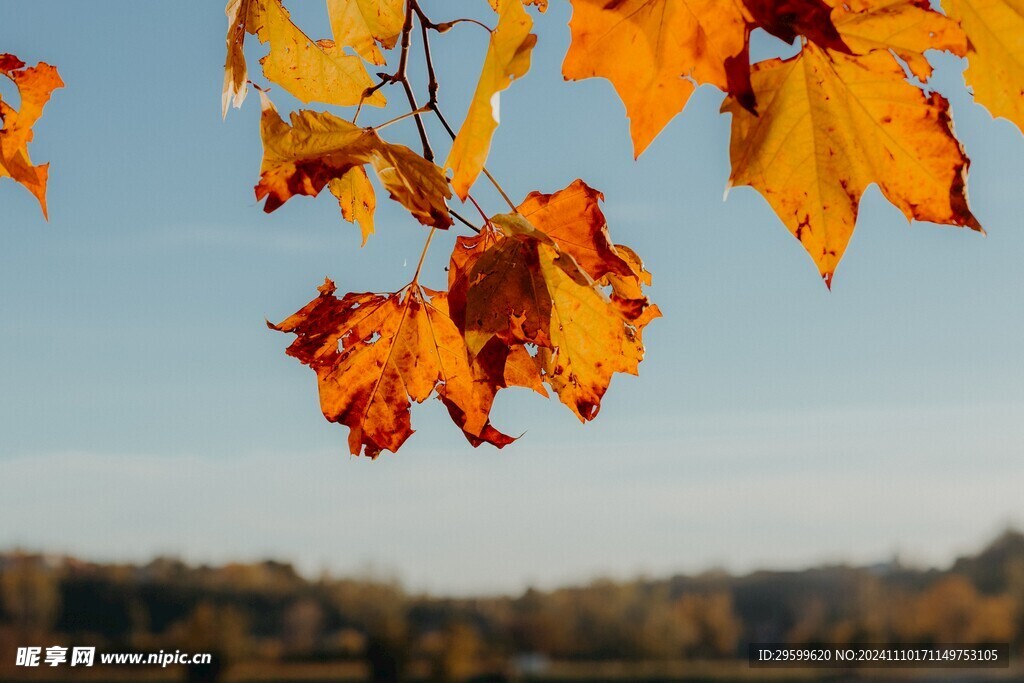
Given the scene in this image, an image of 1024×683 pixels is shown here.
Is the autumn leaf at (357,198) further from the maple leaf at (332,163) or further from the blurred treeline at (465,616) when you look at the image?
the blurred treeline at (465,616)

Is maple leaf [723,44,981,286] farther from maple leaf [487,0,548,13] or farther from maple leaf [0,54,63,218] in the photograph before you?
maple leaf [0,54,63,218]

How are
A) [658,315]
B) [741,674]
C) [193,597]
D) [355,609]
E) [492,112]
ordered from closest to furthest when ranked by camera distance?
[492,112] → [658,315] → [193,597] → [355,609] → [741,674]

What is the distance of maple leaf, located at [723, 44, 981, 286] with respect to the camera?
0.37 meters

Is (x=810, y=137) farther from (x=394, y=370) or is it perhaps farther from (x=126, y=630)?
(x=126, y=630)

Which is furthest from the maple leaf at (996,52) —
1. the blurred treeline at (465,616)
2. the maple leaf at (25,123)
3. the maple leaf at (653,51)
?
the blurred treeline at (465,616)

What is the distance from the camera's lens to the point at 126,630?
84.5ft

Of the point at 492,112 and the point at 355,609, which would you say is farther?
the point at 355,609

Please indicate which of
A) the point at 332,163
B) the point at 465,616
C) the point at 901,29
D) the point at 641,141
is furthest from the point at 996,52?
the point at 465,616

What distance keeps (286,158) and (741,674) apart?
31.8 m

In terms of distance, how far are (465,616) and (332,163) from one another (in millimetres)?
27494

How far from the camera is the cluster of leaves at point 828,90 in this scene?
0.35m

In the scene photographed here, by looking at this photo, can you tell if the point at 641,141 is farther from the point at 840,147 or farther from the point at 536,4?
the point at 536,4

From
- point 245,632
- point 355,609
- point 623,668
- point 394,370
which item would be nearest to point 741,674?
point 623,668

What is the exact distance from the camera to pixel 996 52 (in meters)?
0.37
